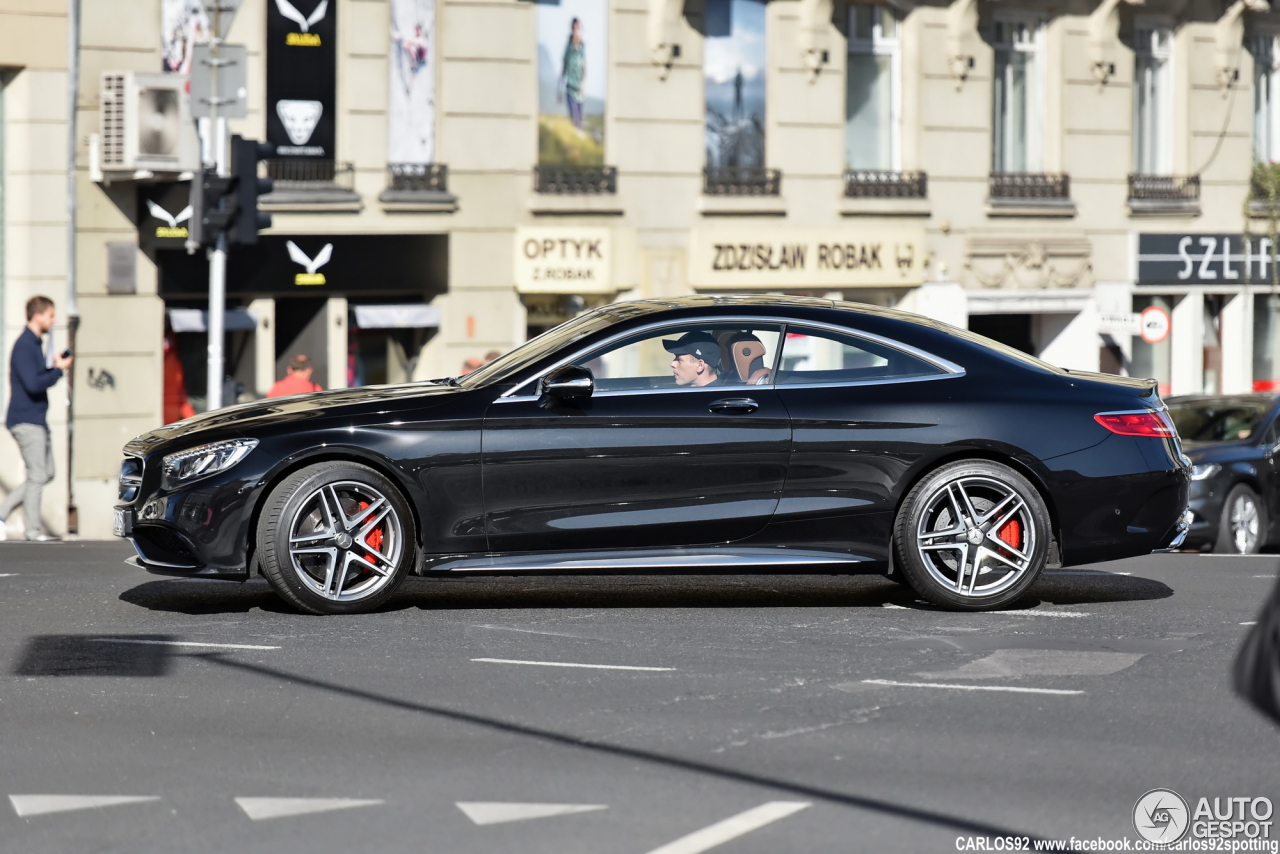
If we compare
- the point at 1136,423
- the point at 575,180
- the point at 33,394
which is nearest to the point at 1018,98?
the point at 575,180

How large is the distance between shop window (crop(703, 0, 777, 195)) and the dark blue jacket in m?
11.0

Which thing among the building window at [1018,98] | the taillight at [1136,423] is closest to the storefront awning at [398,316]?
the building window at [1018,98]

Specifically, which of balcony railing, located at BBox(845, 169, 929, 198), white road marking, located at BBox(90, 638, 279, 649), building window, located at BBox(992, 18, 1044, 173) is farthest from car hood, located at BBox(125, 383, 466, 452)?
building window, located at BBox(992, 18, 1044, 173)

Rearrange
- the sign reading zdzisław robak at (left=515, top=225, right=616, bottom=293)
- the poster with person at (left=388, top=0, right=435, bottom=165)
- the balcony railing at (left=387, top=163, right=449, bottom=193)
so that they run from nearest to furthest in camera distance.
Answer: the poster with person at (left=388, top=0, right=435, bottom=165) < the balcony railing at (left=387, top=163, right=449, bottom=193) < the sign reading zdzisław robak at (left=515, top=225, right=616, bottom=293)

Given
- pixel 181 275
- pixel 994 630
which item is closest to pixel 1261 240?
pixel 181 275

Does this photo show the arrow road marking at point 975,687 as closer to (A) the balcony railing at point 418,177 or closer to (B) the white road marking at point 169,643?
(B) the white road marking at point 169,643

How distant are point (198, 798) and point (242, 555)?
3055mm

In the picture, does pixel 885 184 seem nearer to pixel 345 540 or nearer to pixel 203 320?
pixel 203 320

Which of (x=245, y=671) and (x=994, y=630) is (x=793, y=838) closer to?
(x=245, y=671)

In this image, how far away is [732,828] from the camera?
5031mm

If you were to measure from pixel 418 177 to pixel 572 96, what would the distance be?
223cm

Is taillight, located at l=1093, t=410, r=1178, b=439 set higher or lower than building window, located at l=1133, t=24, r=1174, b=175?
lower

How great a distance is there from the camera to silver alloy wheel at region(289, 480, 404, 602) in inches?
330

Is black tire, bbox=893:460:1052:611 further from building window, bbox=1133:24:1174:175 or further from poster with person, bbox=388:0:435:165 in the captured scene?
building window, bbox=1133:24:1174:175
